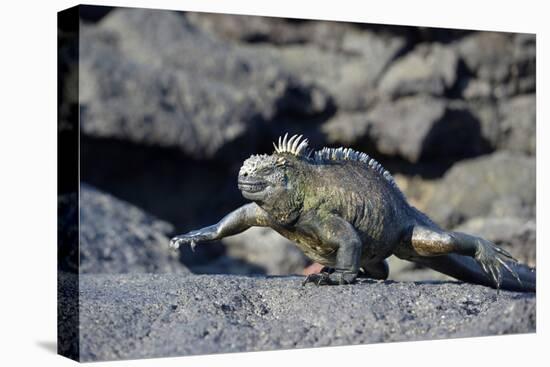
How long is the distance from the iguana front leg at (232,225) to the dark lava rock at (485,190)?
863 centimetres

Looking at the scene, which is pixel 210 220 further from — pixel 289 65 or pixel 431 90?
pixel 431 90

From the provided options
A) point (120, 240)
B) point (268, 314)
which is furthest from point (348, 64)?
point (268, 314)

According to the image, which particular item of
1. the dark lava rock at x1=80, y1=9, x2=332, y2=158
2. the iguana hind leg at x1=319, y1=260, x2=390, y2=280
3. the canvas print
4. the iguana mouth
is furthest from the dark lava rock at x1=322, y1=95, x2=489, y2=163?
the iguana mouth

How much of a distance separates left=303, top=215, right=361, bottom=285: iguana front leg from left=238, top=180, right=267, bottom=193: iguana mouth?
0.56 m

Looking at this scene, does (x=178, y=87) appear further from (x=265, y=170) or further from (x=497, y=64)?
(x=265, y=170)

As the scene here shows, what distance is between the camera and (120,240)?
12070mm

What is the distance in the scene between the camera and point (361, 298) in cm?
709

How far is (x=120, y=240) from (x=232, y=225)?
4781mm

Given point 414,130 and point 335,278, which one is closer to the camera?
point 335,278

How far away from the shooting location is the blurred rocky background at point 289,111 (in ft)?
50.6

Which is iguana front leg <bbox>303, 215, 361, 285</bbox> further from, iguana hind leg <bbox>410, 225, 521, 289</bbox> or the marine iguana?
iguana hind leg <bbox>410, 225, 521, 289</bbox>

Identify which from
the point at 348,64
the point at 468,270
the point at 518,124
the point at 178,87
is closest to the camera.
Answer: the point at 468,270

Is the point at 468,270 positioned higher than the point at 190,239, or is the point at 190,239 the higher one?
the point at 190,239

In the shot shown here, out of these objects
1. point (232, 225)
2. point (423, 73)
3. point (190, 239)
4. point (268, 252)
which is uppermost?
point (423, 73)
